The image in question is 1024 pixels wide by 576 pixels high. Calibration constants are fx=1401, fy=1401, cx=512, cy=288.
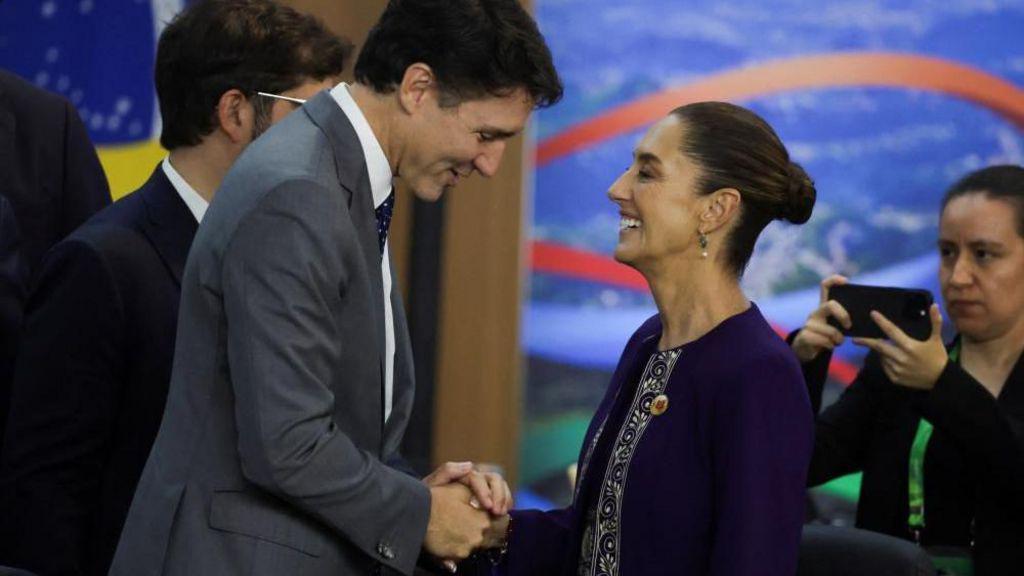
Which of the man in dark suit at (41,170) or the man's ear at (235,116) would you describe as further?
the man in dark suit at (41,170)

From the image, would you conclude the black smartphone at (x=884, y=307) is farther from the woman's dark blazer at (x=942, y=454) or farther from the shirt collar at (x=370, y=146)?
the shirt collar at (x=370, y=146)

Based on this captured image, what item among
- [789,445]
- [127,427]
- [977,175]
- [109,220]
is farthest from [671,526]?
[977,175]

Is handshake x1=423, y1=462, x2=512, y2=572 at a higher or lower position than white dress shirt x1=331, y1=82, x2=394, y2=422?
lower

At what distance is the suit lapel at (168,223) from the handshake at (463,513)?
0.55 metres

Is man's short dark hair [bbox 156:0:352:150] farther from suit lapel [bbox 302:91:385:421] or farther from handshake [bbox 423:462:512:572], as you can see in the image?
handshake [bbox 423:462:512:572]

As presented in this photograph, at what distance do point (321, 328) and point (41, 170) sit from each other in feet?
3.54

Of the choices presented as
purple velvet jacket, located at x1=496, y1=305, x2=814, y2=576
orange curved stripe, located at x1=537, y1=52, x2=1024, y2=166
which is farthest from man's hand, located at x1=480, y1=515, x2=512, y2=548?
orange curved stripe, located at x1=537, y1=52, x2=1024, y2=166

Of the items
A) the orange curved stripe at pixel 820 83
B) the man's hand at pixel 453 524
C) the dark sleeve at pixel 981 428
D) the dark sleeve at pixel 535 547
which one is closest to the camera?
the man's hand at pixel 453 524

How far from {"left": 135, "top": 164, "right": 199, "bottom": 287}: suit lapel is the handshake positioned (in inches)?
21.5

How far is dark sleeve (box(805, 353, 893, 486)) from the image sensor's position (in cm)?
281

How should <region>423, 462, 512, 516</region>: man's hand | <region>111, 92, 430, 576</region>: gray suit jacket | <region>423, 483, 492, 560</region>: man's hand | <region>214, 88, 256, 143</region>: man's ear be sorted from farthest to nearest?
<region>214, 88, 256, 143</region>: man's ear < <region>423, 462, 512, 516</region>: man's hand < <region>423, 483, 492, 560</region>: man's hand < <region>111, 92, 430, 576</region>: gray suit jacket

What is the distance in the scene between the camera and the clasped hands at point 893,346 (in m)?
2.58

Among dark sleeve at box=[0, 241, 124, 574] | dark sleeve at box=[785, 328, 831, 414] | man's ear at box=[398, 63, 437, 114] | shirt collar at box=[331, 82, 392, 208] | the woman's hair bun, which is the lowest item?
dark sleeve at box=[0, 241, 124, 574]

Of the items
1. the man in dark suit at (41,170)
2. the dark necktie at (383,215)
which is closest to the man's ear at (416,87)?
the dark necktie at (383,215)
